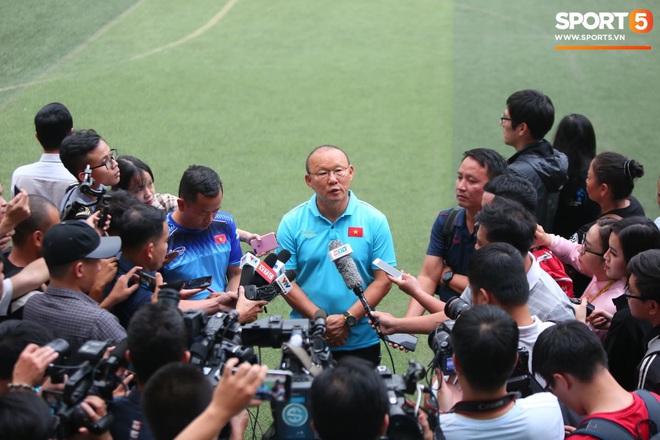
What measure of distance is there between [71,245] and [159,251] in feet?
1.86

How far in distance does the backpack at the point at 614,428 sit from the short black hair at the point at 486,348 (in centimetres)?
36

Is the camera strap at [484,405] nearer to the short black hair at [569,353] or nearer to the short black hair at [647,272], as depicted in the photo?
the short black hair at [569,353]

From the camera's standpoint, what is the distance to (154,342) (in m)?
2.95

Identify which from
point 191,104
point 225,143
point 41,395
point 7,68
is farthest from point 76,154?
point 7,68

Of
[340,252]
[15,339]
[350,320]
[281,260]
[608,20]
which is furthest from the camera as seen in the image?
[608,20]

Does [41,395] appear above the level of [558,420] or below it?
above

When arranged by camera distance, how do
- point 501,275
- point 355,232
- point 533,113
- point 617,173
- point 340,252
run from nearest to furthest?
point 501,275 < point 340,252 < point 355,232 < point 617,173 < point 533,113

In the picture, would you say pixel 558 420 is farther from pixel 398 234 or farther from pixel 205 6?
pixel 205 6

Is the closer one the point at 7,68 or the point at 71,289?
the point at 71,289

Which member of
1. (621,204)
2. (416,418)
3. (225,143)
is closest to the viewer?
(416,418)

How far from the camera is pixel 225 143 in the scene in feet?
31.6

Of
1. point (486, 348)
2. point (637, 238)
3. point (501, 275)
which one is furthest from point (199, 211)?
point (637, 238)

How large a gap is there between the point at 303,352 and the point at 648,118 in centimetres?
890

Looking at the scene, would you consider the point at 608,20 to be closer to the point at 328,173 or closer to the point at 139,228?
the point at 328,173
